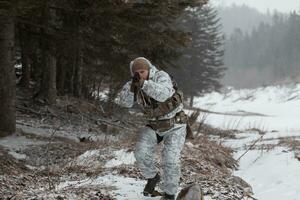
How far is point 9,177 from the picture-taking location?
664 centimetres

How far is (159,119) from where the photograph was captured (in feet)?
18.4

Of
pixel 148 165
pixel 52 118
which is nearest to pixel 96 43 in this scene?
pixel 52 118

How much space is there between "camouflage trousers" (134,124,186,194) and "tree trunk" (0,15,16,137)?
4.75m

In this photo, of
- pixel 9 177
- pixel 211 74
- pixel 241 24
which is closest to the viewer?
pixel 9 177

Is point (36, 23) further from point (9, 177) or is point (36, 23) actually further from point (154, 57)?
point (9, 177)

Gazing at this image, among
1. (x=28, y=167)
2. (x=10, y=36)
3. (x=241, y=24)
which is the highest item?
(x=241, y=24)

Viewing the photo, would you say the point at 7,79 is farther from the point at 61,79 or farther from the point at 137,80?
the point at 61,79

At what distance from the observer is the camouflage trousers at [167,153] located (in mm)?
5570

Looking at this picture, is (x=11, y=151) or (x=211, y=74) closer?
(x=11, y=151)

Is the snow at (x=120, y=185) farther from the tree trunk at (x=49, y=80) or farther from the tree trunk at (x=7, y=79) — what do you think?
the tree trunk at (x=49, y=80)

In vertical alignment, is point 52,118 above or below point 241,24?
below

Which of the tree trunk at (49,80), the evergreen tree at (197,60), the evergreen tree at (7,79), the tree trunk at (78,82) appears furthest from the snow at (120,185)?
the evergreen tree at (197,60)

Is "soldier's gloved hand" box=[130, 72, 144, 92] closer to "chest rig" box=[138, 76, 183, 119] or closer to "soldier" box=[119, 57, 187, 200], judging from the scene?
"soldier" box=[119, 57, 187, 200]

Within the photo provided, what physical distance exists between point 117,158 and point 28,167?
1319 millimetres
